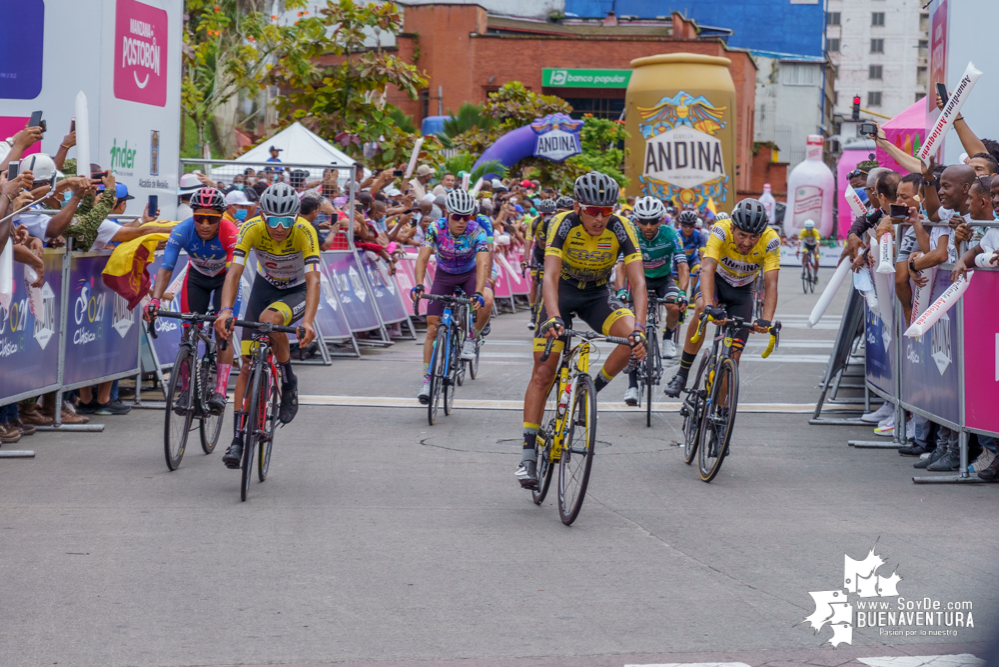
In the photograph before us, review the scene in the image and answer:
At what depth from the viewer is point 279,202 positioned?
8.48 metres

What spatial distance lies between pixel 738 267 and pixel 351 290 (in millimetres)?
8604

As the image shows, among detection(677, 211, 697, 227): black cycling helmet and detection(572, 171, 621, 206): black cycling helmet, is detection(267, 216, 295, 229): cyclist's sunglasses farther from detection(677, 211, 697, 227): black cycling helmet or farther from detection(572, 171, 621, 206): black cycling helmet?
detection(677, 211, 697, 227): black cycling helmet

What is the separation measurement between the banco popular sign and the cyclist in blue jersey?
51583mm

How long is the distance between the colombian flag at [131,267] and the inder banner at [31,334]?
721 mm

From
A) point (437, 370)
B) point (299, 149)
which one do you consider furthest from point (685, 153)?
point (437, 370)

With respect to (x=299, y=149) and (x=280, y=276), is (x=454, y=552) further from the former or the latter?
(x=299, y=149)

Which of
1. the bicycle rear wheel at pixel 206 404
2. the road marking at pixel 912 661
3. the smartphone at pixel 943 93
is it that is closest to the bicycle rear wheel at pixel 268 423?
the bicycle rear wheel at pixel 206 404

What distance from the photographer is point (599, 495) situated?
26.8ft

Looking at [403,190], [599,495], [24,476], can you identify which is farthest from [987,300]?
[403,190]

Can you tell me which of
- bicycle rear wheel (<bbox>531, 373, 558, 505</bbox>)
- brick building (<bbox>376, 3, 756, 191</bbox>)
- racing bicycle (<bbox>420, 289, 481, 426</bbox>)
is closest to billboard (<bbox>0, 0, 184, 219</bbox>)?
racing bicycle (<bbox>420, 289, 481, 426</bbox>)

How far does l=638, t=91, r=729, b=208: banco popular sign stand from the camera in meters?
60.6

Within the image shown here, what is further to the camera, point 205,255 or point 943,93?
point 943,93

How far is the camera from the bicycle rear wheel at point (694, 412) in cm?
910

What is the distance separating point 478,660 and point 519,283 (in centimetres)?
2282
